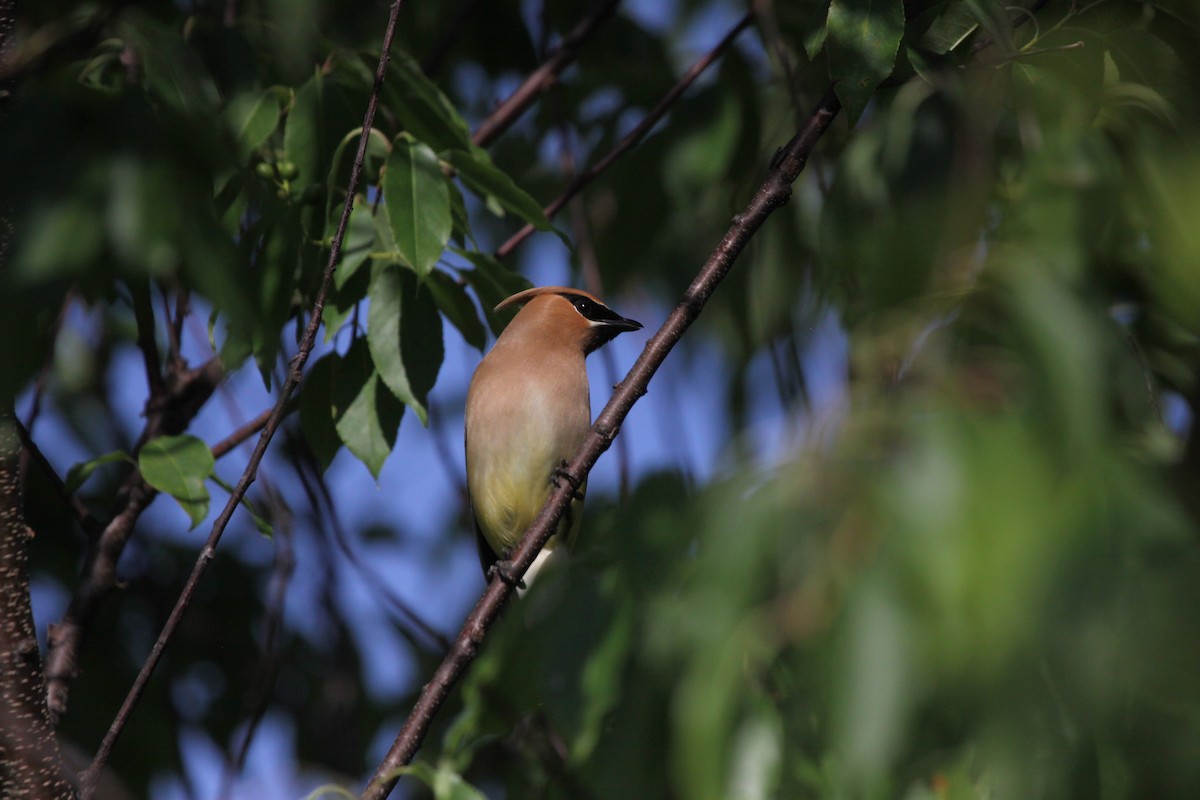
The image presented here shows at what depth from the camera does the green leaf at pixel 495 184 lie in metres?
3.11

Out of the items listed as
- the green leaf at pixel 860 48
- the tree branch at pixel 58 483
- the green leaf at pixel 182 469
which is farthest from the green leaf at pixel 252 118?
the green leaf at pixel 860 48

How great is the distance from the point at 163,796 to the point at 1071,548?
10.4 feet

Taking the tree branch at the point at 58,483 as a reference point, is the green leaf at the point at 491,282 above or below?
below

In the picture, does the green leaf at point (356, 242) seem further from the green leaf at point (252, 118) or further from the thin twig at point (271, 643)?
the thin twig at point (271, 643)

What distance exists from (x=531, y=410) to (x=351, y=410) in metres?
1.48

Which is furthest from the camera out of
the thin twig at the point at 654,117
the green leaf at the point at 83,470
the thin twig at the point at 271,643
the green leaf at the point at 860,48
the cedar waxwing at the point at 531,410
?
the cedar waxwing at the point at 531,410

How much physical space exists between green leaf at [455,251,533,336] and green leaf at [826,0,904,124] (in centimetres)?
105

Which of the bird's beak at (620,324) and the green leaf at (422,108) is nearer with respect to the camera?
the green leaf at (422,108)

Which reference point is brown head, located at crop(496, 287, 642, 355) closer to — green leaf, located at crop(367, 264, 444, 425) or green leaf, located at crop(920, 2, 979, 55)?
green leaf, located at crop(367, 264, 444, 425)

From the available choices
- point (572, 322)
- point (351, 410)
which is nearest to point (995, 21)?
point (351, 410)

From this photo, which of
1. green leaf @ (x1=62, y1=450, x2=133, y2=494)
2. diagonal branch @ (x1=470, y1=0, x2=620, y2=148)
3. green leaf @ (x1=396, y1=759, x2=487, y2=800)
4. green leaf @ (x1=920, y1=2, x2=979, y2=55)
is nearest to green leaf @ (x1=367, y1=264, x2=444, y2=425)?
green leaf @ (x1=62, y1=450, x2=133, y2=494)

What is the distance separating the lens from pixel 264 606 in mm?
4613

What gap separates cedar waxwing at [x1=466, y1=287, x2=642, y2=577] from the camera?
15.0 ft

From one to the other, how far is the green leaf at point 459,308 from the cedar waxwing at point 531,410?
113 centimetres
